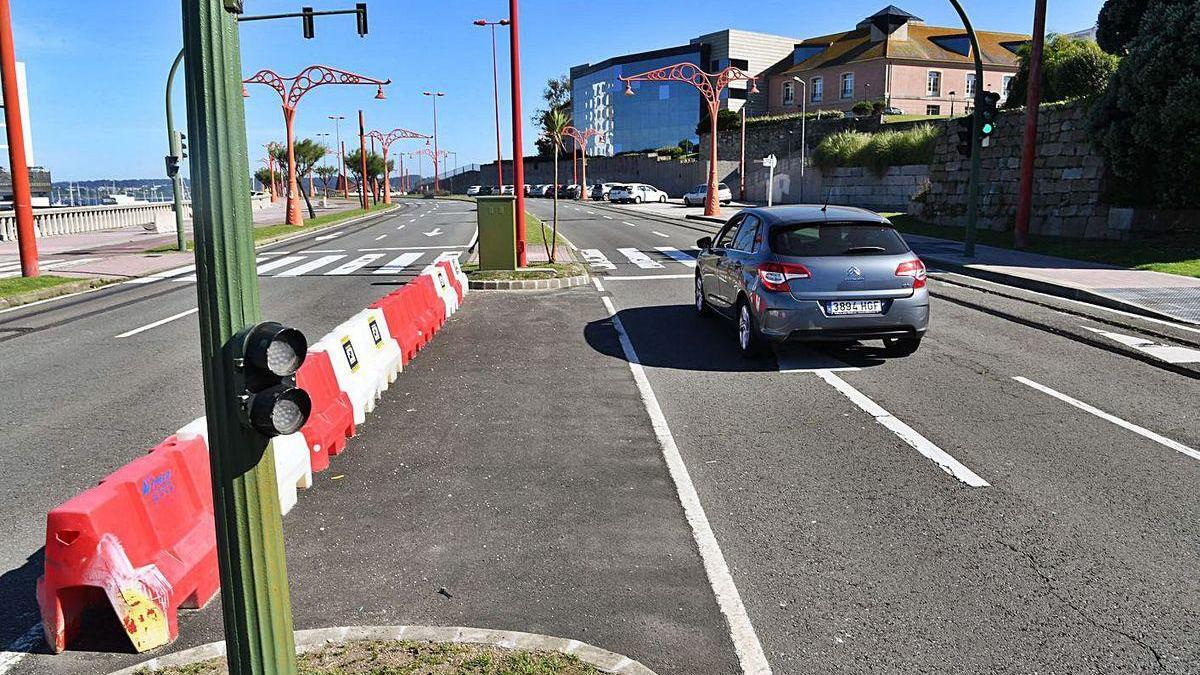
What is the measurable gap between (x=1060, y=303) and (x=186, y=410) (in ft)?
40.7

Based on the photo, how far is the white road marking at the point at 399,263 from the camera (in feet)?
65.2

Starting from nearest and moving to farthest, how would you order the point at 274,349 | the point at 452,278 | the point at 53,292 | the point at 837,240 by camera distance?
the point at 274,349, the point at 837,240, the point at 452,278, the point at 53,292

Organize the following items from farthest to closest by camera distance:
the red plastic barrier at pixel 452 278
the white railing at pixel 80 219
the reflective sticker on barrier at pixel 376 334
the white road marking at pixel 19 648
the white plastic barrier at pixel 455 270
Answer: the white railing at pixel 80 219
the white plastic barrier at pixel 455 270
the red plastic barrier at pixel 452 278
the reflective sticker on barrier at pixel 376 334
the white road marking at pixel 19 648

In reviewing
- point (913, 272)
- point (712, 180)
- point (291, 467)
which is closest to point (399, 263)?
point (913, 272)

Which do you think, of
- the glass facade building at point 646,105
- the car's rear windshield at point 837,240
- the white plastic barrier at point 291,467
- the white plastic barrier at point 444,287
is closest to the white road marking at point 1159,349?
the car's rear windshield at point 837,240

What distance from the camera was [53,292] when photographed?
16734 mm

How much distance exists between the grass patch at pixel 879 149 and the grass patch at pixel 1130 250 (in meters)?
16.6

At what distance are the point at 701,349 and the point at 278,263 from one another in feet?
→ 49.4

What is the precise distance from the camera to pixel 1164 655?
3.73 m

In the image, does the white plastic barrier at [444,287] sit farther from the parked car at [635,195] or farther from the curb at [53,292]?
the parked car at [635,195]

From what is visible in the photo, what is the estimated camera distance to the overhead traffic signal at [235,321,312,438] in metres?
2.69

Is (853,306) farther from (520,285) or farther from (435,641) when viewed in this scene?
(520,285)

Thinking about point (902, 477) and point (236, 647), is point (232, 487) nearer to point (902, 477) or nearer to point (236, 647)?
point (236, 647)

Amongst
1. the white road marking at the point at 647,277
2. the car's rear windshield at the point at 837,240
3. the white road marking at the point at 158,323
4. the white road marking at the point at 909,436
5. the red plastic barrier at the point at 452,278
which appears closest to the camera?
the white road marking at the point at 909,436
